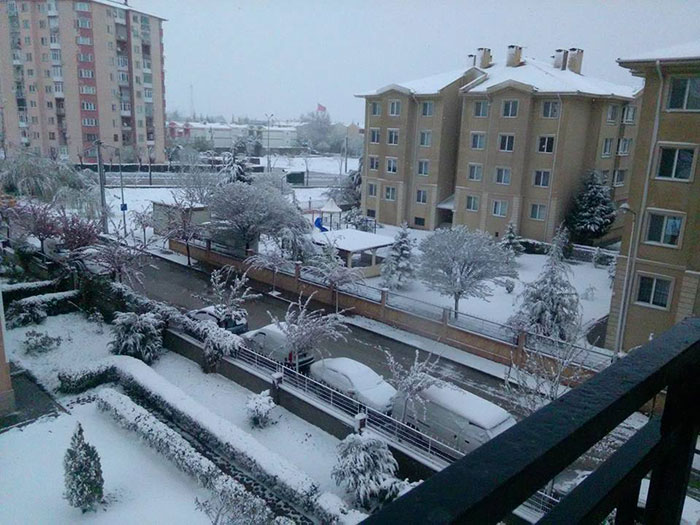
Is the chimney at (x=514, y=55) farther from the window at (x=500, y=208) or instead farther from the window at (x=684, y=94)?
the window at (x=684, y=94)

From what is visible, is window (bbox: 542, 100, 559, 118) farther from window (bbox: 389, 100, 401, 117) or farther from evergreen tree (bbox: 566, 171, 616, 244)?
window (bbox: 389, 100, 401, 117)

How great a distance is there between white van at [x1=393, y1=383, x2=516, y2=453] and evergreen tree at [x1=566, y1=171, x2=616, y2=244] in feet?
70.1

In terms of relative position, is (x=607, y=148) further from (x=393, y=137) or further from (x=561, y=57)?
(x=393, y=137)

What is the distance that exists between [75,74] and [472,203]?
146ft

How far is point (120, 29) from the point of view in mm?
57625

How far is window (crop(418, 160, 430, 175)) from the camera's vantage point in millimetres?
35375

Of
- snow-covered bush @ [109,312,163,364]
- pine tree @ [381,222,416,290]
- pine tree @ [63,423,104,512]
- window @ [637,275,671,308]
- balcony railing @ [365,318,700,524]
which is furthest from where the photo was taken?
pine tree @ [381,222,416,290]

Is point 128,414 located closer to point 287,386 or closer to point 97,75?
point 287,386

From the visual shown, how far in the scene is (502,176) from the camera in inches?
1241

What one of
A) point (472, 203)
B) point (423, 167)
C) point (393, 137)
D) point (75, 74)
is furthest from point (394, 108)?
point (75, 74)

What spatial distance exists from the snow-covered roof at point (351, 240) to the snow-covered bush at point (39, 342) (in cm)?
1124

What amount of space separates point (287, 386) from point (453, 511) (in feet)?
43.1

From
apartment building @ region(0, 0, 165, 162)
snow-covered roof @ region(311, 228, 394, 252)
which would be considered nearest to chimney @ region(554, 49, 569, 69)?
snow-covered roof @ region(311, 228, 394, 252)

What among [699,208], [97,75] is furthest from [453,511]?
[97,75]
